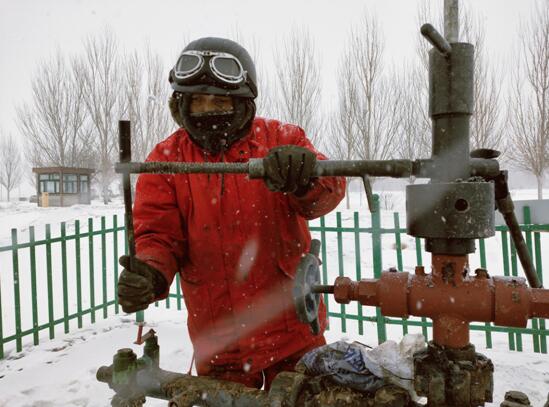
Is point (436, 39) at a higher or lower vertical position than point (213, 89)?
lower

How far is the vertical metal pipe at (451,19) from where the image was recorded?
0.79 m

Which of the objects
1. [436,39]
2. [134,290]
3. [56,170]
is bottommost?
[134,290]

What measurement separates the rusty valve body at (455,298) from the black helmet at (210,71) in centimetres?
109

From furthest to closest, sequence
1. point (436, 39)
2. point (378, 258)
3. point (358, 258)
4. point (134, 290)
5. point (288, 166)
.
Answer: point (358, 258)
point (378, 258)
point (134, 290)
point (288, 166)
point (436, 39)

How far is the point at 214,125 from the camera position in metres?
1.67

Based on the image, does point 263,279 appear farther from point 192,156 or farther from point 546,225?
point 546,225

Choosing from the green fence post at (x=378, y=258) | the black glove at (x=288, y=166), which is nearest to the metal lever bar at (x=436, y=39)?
the black glove at (x=288, y=166)

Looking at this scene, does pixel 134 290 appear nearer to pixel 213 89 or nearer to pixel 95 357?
pixel 213 89

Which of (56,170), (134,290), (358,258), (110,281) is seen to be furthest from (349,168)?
(56,170)

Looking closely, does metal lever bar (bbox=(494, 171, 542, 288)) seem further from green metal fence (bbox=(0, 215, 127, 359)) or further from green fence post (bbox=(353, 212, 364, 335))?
green metal fence (bbox=(0, 215, 127, 359))

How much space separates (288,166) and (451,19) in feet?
1.49

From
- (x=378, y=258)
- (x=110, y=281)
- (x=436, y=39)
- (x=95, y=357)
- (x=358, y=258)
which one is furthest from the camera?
(x=110, y=281)

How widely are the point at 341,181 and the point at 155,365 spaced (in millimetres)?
865

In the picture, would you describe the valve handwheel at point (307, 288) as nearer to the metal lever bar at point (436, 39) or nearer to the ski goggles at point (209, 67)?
the metal lever bar at point (436, 39)
